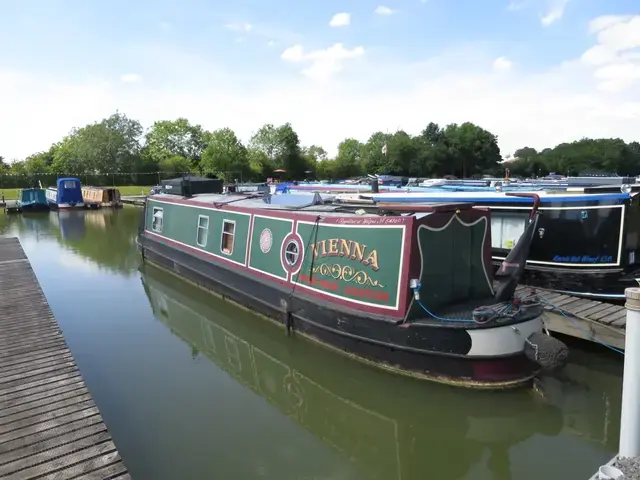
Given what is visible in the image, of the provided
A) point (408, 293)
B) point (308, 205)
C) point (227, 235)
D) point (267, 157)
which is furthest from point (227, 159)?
point (408, 293)

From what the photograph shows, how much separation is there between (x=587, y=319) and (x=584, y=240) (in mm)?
1420

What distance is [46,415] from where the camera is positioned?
3.85 meters

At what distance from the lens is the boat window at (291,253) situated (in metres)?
7.00

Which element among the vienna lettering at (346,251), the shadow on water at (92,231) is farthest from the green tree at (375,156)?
the vienna lettering at (346,251)

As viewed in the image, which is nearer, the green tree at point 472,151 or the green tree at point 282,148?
the green tree at point 282,148

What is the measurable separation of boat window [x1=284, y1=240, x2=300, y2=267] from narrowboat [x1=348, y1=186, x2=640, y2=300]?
1.39m

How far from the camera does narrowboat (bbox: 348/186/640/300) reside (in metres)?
6.69

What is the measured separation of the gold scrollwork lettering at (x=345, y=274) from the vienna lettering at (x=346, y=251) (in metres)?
0.13

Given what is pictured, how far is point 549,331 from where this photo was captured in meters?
6.57

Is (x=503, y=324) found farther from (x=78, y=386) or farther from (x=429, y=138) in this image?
(x=429, y=138)

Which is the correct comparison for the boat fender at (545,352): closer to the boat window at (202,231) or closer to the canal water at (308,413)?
the canal water at (308,413)

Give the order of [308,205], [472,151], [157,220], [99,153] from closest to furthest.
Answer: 1. [308,205]
2. [157,220]
3. [99,153]
4. [472,151]

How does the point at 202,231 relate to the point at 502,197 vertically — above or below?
below

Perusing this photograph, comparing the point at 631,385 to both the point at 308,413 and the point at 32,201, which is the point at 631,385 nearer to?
the point at 308,413
